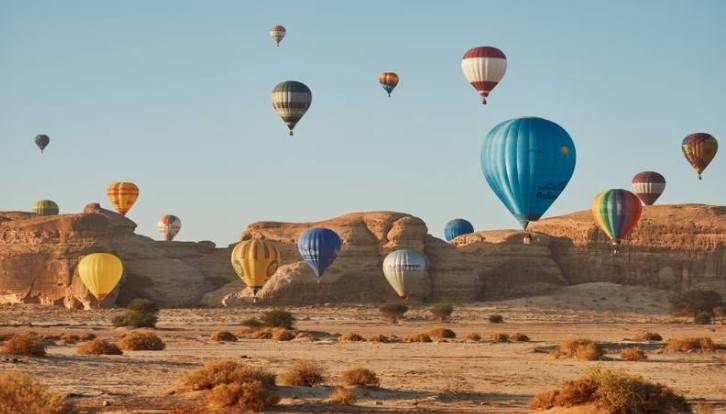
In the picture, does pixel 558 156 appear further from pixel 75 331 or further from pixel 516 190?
pixel 75 331

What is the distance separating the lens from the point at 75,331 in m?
53.6

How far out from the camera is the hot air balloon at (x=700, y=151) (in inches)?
3238

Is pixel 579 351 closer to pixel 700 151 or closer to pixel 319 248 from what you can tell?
pixel 319 248

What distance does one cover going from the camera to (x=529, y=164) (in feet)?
165

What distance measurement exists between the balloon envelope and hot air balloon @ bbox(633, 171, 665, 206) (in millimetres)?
41238

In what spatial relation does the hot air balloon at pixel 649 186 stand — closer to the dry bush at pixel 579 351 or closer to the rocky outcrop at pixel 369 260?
the rocky outcrop at pixel 369 260

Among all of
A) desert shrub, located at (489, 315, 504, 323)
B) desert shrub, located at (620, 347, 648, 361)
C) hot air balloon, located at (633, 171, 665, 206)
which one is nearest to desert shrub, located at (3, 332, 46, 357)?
desert shrub, located at (620, 347, 648, 361)

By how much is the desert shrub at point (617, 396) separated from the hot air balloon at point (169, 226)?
296ft

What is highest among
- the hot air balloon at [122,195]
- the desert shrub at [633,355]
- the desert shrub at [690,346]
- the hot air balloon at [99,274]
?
the hot air balloon at [122,195]

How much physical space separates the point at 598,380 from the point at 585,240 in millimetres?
68498

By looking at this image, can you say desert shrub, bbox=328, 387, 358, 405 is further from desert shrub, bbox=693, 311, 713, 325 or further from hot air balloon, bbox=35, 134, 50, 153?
hot air balloon, bbox=35, 134, 50, 153

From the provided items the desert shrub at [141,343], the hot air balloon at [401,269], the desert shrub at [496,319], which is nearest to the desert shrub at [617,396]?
the desert shrub at [141,343]

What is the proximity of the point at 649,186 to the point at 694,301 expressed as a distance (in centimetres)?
1757

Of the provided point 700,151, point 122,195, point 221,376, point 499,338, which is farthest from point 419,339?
point 122,195
